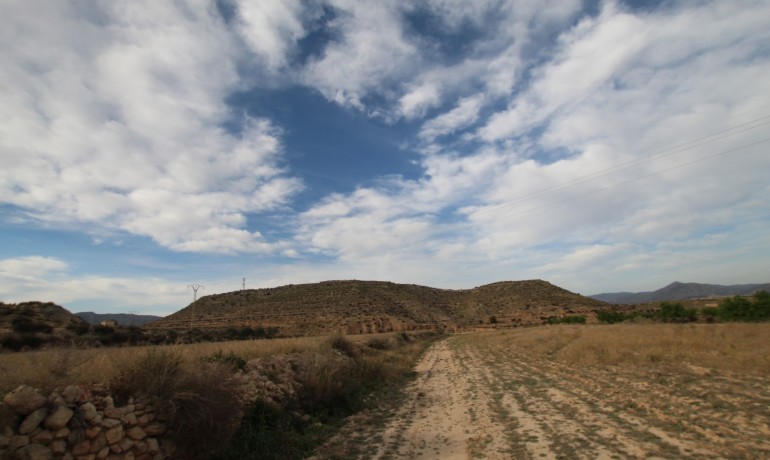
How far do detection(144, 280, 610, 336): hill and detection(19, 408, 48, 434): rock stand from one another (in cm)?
4876

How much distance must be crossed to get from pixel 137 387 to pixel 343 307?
6836cm

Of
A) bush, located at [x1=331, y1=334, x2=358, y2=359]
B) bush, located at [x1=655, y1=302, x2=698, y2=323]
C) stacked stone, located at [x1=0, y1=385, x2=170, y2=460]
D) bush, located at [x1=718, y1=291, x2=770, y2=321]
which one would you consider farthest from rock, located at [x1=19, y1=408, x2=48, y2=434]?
bush, located at [x1=655, y1=302, x2=698, y2=323]

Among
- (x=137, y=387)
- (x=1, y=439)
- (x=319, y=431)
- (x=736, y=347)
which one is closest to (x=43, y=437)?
(x=1, y=439)

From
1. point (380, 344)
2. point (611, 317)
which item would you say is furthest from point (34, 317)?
point (611, 317)

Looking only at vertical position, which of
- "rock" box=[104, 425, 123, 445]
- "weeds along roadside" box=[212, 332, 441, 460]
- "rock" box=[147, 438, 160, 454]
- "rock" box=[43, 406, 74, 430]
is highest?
"rock" box=[43, 406, 74, 430]

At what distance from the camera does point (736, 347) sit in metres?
18.4

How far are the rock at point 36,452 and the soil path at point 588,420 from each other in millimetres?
5653

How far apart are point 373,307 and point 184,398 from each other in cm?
7154

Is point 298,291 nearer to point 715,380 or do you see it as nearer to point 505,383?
point 505,383

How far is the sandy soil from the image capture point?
26.2 ft

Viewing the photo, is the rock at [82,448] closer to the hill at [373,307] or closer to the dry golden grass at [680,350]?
the dry golden grass at [680,350]

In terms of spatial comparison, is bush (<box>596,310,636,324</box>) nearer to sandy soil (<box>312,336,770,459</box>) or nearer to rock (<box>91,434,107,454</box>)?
sandy soil (<box>312,336,770,459</box>)

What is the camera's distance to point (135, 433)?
671 cm

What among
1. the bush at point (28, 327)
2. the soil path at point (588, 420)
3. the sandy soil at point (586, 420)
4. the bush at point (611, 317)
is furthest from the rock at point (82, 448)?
the bush at point (611, 317)
